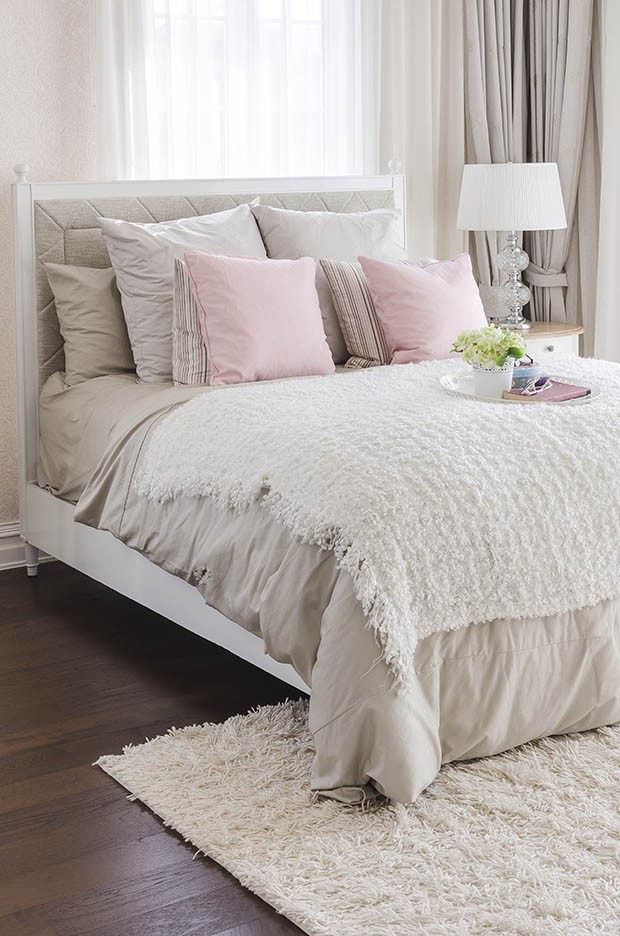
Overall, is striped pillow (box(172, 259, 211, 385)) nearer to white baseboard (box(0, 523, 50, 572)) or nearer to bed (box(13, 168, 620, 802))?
bed (box(13, 168, 620, 802))

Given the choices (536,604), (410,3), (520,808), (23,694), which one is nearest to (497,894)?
(520,808)

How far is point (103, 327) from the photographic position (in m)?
3.47

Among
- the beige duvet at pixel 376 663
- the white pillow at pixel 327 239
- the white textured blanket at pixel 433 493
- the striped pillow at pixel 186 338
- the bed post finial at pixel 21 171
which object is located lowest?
the beige duvet at pixel 376 663

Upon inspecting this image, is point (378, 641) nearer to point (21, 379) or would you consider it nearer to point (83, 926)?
point (83, 926)

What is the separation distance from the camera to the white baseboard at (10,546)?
12.6 feet

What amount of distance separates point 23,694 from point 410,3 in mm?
3018

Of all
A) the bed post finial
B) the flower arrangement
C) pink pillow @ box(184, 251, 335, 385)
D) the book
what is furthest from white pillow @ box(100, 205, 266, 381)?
the book

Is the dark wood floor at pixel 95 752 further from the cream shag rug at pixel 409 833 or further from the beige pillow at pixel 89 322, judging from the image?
the beige pillow at pixel 89 322

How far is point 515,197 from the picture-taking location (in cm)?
416

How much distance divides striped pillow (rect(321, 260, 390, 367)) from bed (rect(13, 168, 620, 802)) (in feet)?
0.82

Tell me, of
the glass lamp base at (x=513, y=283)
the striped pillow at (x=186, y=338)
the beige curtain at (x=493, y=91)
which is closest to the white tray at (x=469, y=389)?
the striped pillow at (x=186, y=338)

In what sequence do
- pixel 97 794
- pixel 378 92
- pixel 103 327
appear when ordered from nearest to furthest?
pixel 97 794, pixel 103 327, pixel 378 92

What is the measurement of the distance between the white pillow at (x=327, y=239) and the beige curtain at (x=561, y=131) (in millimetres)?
1183

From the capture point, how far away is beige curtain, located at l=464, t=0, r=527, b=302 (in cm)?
463
